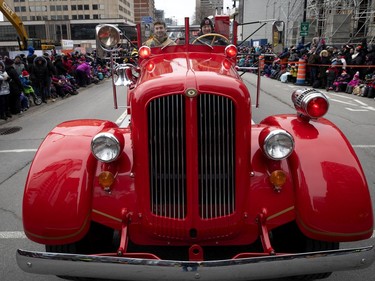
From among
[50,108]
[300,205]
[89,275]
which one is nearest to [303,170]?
[300,205]

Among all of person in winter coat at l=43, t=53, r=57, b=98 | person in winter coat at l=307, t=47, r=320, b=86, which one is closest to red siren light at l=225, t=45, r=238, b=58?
person in winter coat at l=43, t=53, r=57, b=98

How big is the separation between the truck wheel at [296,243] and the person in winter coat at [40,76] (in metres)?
12.6

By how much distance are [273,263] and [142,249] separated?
1.49 m

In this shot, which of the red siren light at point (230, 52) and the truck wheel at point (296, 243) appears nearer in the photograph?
the truck wheel at point (296, 243)

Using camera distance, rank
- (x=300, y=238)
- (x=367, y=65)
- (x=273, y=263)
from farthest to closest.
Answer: (x=367, y=65)
(x=300, y=238)
(x=273, y=263)

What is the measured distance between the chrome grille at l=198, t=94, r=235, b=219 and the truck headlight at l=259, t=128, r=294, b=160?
12.5 inches

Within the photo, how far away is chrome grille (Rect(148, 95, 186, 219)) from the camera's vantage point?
2781mm

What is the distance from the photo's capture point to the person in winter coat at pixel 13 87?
11.5 metres

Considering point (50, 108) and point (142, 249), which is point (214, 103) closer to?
point (142, 249)

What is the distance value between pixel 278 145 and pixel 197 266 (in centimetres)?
112

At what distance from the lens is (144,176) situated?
9.50 feet

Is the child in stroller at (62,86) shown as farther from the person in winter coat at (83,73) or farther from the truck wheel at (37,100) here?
the person in winter coat at (83,73)

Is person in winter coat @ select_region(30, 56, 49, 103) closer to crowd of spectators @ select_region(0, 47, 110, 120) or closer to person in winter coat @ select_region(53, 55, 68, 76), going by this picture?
crowd of spectators @ select_region(0, 47, 110, 120)

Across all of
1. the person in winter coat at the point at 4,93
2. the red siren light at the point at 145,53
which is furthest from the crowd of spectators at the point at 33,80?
the red siren light at the point at 145,53
